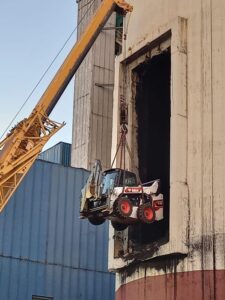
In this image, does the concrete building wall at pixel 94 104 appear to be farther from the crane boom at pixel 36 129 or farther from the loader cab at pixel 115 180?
the loader cab at pixel 115 180

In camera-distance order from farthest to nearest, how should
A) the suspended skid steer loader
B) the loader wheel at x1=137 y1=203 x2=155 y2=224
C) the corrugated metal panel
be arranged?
the corrugated metal panel → the loader wheel at x1=137 y1=203 x2=155 y2=224 → the suspended skid steer loader

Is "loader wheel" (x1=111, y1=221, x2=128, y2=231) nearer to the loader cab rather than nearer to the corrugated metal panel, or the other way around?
the loader cab

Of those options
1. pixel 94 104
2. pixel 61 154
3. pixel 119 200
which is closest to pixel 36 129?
pixel 119 200

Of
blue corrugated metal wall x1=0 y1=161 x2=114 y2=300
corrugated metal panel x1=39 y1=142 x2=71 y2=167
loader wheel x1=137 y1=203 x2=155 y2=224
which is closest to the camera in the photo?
loader wheel x1=137 y1=203 x2=155 y2=224

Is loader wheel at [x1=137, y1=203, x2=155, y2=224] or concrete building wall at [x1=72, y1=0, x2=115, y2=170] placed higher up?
concrete building wall at [x1=72, y1=0, x2=115, y2=170]

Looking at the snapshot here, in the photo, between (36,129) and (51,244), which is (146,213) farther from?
(51,244)

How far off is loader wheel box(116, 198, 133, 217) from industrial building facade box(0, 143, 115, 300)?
9.20 meters

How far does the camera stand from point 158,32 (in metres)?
21.2

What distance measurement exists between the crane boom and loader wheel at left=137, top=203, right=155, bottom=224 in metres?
5.06

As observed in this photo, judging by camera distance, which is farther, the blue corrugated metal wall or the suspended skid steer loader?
the blue corrugated metal wall

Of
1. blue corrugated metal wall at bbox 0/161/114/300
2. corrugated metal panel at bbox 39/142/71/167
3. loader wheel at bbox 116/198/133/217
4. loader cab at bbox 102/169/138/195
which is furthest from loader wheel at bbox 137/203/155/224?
corrugated metal panel at bbox 39/142/71/167

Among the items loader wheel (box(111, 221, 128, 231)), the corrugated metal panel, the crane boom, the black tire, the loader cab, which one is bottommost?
loader wheel (box(111, 221, 128, 231))

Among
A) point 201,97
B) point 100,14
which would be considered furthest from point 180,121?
point 100,14

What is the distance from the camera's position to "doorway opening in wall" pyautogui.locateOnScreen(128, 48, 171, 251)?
21547mm
